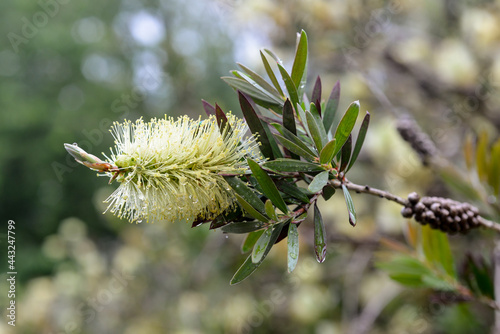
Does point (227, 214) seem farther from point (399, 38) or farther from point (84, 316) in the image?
point (84, 316)

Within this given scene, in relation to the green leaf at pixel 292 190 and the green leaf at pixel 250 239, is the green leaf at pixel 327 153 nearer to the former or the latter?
the green leaf at pixel 292 190

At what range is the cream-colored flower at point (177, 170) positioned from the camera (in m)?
0.52

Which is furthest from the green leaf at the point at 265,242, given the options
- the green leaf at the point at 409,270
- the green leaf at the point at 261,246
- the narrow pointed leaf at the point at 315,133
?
the green leaf at the point at 409,270

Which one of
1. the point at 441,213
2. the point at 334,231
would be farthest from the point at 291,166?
the point at 334,231

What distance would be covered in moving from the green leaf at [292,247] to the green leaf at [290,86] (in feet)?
0.54

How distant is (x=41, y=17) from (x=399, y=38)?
18.0 ft

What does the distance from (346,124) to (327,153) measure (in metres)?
0.05

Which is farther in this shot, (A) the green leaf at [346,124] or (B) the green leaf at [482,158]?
(B) the green leaf at [482,158]

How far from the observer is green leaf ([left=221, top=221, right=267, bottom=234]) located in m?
0.52

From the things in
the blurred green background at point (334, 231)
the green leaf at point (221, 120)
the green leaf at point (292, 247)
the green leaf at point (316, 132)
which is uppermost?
the green leaf at point (316, 132)

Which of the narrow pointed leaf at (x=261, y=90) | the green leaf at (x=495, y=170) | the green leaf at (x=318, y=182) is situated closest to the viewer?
the green leaf at (x=318, y=182)

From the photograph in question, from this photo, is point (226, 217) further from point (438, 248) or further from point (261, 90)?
point (438, 248)

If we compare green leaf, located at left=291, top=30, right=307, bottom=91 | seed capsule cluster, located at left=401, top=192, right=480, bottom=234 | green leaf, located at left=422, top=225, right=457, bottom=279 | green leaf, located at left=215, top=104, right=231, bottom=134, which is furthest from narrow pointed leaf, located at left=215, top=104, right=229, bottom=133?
green leaf, located at left=422, top=225, right=457, bottom=279

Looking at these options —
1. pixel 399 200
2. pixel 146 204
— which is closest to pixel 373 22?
pixel 399 200
